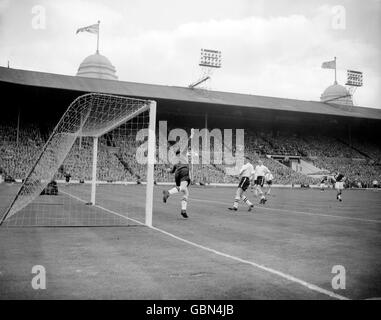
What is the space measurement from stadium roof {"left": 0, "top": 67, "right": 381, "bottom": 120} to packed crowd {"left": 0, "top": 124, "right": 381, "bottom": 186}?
4.38 meters

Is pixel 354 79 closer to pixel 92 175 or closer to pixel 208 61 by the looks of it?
pixel 208 61

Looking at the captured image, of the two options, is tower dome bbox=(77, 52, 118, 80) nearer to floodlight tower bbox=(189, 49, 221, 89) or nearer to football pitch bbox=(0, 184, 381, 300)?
floodlight tower bbox=(189, 49, 221, 89)

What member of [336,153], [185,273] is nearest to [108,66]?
[336,153]

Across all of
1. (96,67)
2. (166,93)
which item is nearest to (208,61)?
(166,93)

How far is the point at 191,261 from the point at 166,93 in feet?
136

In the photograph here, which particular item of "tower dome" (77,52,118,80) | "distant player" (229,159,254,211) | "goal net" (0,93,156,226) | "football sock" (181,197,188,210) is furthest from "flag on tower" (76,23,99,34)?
"tower dome" (77,52,118,80)

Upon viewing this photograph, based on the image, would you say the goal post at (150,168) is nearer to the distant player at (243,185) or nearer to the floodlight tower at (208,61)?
the distant player at (243,185)

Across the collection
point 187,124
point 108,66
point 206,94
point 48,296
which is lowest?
point 48,296

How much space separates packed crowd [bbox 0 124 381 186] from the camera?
3547 cm

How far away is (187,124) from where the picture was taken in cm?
4834

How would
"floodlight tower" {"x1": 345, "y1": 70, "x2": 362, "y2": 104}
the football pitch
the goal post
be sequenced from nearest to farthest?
1. the football pitch
2. the goal post
3. "floodlight tower" {"x1": 345, "y1": 70, "x2": 362, "y2": 104}

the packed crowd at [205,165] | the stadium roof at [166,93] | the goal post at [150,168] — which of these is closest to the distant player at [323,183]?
the packed crowd at [205,165]
